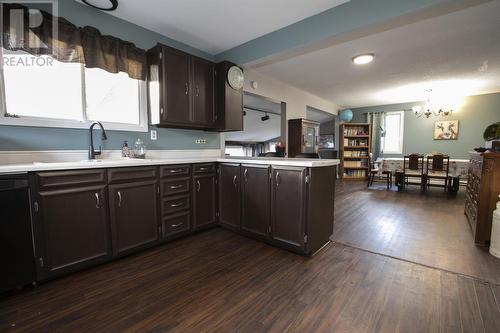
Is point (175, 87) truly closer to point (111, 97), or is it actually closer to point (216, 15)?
point (111, 97)

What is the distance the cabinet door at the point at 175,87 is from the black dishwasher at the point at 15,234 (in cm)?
142

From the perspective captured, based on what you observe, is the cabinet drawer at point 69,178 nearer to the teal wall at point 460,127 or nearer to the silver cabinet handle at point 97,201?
the silver cabinet handle at point 97,201

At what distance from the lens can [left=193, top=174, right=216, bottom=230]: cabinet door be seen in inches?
109

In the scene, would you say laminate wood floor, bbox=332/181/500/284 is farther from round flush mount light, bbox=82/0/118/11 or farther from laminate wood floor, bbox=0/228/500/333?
round flush mount light, bbox=82/0/118/11

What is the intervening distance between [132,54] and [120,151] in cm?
112

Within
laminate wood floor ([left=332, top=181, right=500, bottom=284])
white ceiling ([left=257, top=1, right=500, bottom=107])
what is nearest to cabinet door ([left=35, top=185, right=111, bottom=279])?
laminate wood floor ([left=332, top=181, right=500, bottom=284])

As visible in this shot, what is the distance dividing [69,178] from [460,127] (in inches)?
348

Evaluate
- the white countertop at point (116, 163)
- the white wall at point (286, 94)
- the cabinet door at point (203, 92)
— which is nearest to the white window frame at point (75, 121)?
the white countertop at point (116, 163)

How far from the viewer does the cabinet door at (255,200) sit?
2.48m

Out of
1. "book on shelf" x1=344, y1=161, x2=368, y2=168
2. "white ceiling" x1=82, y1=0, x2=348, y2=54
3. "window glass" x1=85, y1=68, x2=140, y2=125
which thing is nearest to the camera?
"white ceiling" x1=82, y1=0, x2=348, y2=54

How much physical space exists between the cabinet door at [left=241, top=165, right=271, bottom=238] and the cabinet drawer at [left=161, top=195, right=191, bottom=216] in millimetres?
668

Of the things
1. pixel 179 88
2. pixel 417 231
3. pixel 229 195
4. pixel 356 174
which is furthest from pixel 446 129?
pixel 179 88

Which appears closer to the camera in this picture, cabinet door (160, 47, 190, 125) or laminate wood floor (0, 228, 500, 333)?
laminate wood floor (0, 228, 500, 333)

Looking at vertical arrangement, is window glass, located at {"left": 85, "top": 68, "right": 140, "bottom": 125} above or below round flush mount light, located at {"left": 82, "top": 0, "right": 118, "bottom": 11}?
below
